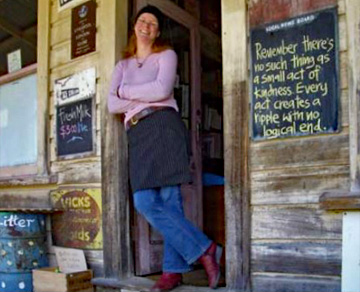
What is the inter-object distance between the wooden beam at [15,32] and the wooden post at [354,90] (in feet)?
9.03

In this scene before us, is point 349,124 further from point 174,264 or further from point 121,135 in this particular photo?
point 121,135

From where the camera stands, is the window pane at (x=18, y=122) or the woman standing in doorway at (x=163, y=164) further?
the window pane at (x=18, y=122)

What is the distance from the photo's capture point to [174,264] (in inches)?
110

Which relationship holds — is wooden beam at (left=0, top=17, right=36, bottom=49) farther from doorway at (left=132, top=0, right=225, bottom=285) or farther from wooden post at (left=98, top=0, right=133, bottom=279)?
doorway at (left=132, top=0, right=225, bottom=285)

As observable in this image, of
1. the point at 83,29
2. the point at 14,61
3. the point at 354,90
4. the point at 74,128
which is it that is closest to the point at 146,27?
the point at 83,29

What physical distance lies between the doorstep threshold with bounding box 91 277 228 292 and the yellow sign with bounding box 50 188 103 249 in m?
0.25

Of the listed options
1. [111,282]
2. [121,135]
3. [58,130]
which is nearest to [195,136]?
[121,135]

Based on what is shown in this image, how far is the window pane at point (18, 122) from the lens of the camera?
4.06m

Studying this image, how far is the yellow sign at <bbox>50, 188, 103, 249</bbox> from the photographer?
3299mm

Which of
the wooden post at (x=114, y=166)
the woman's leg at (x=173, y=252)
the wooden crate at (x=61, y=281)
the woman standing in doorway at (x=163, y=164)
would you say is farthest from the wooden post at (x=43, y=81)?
the woman's leg at (x=173, y=252)

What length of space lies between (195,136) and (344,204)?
66.9 inches

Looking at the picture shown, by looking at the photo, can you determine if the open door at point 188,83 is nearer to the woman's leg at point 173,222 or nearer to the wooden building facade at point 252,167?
the wooden building facade at point 252,167

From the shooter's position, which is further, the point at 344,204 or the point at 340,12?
the point at 340,12

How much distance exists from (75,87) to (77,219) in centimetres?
94
